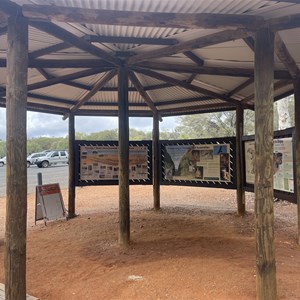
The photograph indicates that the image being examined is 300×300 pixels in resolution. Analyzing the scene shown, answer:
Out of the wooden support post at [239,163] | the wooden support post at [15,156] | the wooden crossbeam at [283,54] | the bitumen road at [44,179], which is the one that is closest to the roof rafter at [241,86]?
the wooden support post at [239,163]

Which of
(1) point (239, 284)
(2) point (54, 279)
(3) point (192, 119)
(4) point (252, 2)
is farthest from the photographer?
(3) point (192, 119)

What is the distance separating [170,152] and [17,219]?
6688 millimetres

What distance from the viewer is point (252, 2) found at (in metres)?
3.12

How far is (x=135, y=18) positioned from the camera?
2.94 metres

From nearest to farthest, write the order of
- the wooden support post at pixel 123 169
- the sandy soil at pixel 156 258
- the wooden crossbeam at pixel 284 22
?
the wooden crossbeam at pixel 284 22, the sandy soil at pixel 156 258, the wooden support post at pixel 123 169

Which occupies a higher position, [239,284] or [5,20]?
[5,20]

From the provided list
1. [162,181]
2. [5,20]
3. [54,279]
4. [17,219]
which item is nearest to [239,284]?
[54,279]

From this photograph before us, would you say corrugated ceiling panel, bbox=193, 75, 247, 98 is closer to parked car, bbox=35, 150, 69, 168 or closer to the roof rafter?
the roof rafter

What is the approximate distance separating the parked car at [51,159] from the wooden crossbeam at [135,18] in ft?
99.7

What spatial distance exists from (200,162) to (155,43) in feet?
16.2

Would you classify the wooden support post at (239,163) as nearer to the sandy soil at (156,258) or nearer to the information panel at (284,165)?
the sandy soil at (156,258)

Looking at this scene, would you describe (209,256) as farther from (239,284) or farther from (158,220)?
(158,220)

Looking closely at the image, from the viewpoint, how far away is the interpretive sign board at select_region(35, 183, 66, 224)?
25.1 feet

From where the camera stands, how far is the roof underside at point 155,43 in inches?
117
